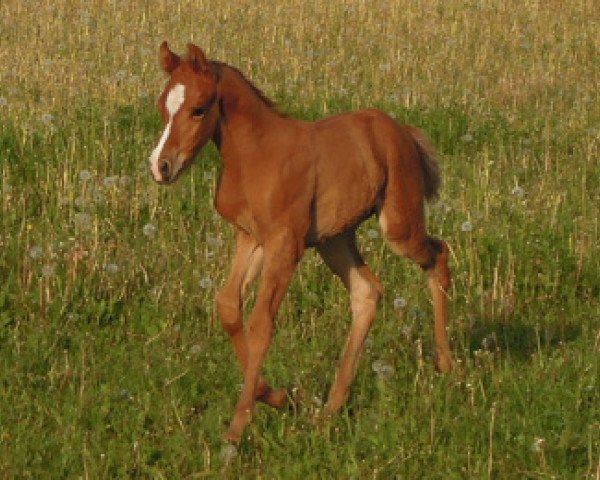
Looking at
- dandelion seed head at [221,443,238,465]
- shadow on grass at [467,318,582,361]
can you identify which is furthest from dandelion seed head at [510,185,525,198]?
dandelion seed head at [221,443,238,465]

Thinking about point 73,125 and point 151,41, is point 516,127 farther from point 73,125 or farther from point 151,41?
point 151,41

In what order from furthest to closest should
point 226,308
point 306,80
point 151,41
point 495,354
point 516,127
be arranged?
1. point 151,41
2. point 306,80
3. point 516,127
4. point 495,354
5. point 226,308

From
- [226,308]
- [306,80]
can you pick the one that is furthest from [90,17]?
[226,308]

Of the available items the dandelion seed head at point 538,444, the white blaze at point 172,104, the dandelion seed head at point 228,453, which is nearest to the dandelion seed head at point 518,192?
the dandelion seed head at point 538,444

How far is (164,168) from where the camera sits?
4789mm

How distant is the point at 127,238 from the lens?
25.7ft

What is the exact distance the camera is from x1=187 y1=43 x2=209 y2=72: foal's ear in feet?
16.0

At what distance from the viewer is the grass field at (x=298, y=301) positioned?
17.4ft

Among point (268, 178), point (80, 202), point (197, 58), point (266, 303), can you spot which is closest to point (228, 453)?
point (266, 303)

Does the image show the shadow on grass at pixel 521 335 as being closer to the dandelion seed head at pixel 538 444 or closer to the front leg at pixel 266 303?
the dandelion seed head at pixel 538 444

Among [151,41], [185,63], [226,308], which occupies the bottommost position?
[151,41]

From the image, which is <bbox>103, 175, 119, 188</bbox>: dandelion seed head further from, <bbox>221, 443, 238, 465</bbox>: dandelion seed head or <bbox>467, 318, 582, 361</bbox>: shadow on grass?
<bbox>221, 443, 238, 465</bbox>: dandelion seed head

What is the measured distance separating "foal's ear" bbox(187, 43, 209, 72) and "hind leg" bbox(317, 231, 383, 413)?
1.24m

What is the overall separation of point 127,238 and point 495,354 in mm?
2452
